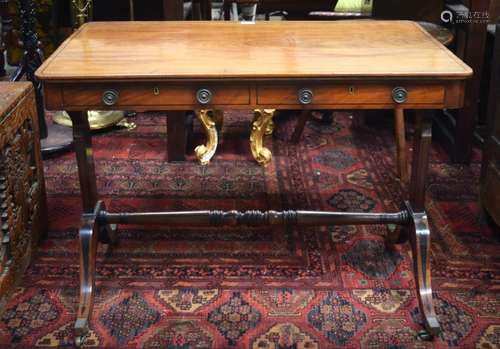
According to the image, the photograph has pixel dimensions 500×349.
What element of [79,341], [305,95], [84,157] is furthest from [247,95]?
[79,341]

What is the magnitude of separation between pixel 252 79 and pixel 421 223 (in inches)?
33.2

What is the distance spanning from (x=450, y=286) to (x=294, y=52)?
3.41 feet

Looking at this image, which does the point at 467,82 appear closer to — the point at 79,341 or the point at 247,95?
the point at 247,95

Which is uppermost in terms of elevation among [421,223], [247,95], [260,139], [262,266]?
[247,95]

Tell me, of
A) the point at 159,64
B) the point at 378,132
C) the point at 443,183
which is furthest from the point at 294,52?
the point at 378,132

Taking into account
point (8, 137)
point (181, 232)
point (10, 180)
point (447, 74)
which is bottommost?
point (181, 232)

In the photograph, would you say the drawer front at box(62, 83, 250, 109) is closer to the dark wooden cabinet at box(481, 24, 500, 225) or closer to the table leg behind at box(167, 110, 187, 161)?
the dark wooden cabinet at box(481, 24, 500, 225)

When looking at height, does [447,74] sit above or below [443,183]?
above

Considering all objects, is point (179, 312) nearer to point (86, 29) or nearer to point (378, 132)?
point (86, 29)

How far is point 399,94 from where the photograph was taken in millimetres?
2076

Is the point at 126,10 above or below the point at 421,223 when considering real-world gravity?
above

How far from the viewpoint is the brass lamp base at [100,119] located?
4.02 m

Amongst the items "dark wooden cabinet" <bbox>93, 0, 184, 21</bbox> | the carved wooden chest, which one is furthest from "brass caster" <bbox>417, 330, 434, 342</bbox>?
"dark wooden cabinet" <bbox>93, 0, 184, 21</bbox>

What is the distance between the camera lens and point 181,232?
2916mm
